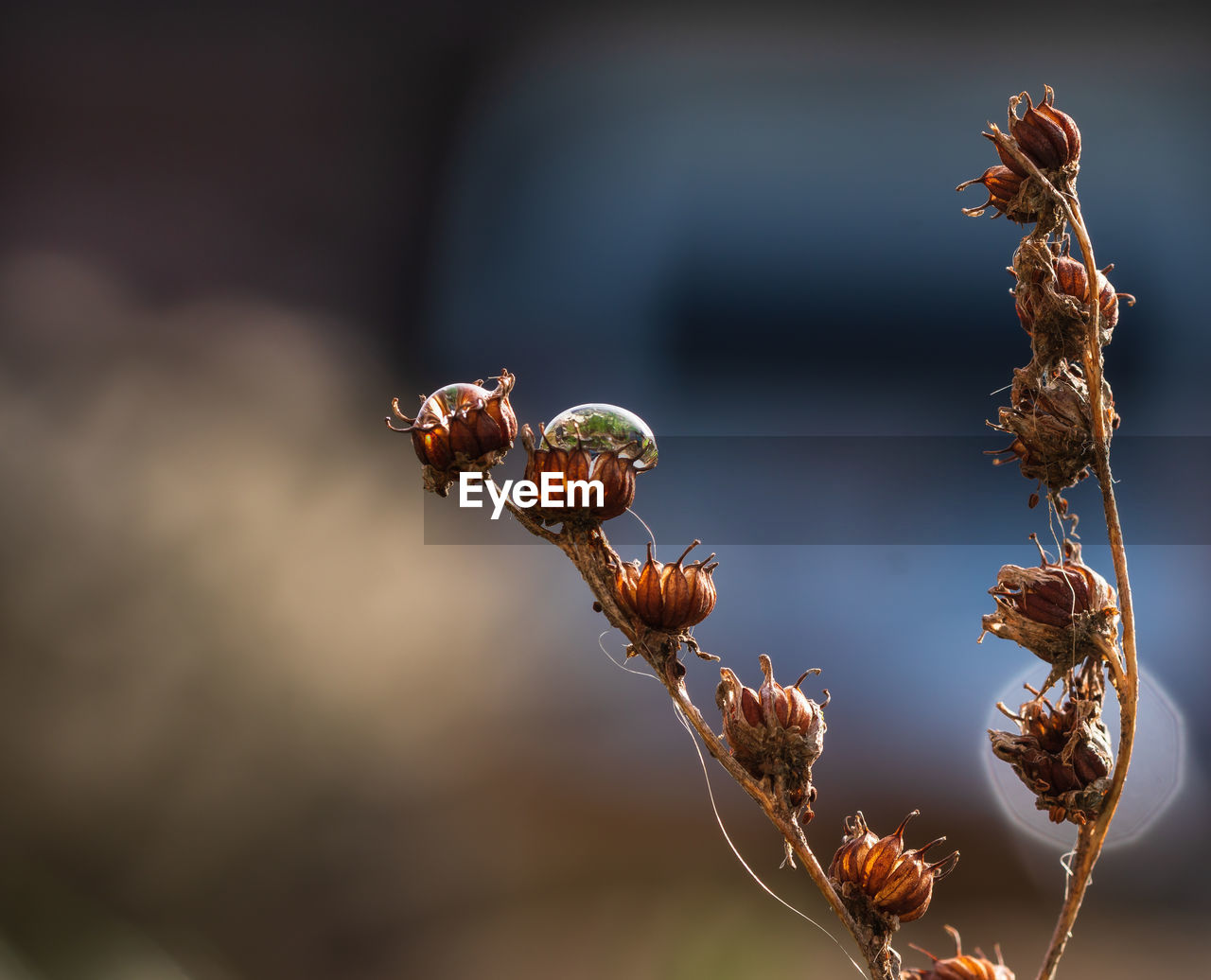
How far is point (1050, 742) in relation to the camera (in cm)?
55

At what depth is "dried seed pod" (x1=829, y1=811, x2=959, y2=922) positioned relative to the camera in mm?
530

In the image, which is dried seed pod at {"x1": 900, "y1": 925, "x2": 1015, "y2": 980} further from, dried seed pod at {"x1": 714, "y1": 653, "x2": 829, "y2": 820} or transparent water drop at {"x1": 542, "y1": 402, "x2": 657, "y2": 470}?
transparent water drop at {"x1": 542, "y1": 402, "x2": 657, "y2": 470}

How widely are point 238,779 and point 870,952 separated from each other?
140 cm

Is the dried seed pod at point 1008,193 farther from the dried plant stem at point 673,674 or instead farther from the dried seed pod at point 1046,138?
the dried plant stem at point 673,674

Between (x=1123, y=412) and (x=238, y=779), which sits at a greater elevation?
(x=1123, y=412)

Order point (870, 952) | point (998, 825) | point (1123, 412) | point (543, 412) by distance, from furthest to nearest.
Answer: point (543, 412), point (1123, 412), point (998, 825), point (870, 952)

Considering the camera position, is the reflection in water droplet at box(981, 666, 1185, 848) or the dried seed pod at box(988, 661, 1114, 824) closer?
the dried seed pod at box(988, 661, 1114, 824)

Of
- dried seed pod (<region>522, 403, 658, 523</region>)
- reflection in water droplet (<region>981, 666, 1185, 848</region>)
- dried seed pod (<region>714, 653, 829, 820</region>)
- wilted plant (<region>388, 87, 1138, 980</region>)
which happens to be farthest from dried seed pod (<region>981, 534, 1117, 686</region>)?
reflection in water droplet (<region>981, 666, 1185, 848</region>)

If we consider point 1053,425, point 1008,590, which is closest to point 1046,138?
point 1053,425

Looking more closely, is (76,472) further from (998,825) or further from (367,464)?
(998,825)

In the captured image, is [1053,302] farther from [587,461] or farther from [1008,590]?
[587,461]

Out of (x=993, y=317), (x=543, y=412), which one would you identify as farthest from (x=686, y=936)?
(x=993, y=317)

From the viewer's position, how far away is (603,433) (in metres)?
0.58

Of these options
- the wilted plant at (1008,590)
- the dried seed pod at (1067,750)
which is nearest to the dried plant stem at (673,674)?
the wilted plant at (1008,590)
